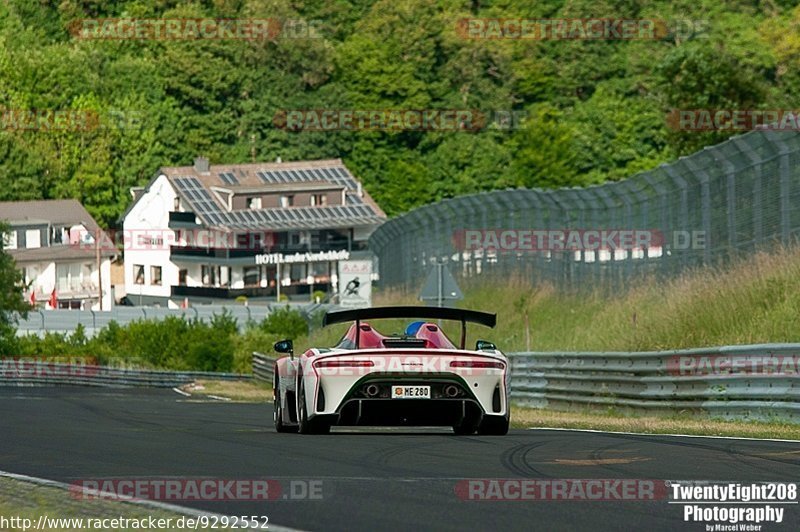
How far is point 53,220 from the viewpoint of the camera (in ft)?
404

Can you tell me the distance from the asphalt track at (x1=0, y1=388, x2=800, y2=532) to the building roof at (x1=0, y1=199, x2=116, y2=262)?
104592 mm

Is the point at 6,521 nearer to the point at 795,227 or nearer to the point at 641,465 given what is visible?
the point at 641,465

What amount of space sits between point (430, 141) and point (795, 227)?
110 meters

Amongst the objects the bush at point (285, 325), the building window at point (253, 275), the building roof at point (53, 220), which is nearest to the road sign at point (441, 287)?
the bush at point (285, 325)

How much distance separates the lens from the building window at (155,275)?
122 m

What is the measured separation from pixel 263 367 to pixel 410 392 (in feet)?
109

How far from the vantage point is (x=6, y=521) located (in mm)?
9367

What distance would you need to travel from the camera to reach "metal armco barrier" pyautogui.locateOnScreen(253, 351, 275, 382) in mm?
45222

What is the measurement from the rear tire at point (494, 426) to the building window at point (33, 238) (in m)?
110

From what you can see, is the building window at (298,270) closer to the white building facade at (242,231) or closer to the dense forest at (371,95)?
the white building facade at (242,231)

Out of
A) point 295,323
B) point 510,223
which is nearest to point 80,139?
point 295,323

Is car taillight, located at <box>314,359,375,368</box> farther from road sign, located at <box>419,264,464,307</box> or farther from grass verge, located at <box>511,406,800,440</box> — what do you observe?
road sign, located at <box>419,264,464,307</box>

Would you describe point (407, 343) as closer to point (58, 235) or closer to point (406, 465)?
point (406, 465)

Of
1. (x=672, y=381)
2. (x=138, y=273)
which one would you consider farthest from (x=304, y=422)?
(x=138, y=273)
